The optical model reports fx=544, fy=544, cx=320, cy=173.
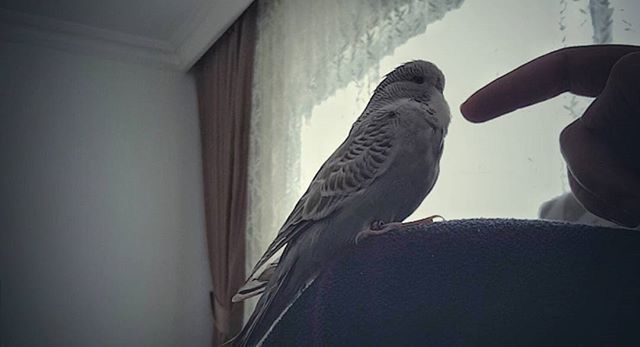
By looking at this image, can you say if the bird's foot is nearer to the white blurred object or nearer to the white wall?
the white blurred object

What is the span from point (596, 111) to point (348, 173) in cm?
31

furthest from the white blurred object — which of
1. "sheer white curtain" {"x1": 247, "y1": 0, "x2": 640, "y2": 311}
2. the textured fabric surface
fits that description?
"sheer white curtain" {"x1": 247, "y1": 0, "x2": 640, "y2": 311}

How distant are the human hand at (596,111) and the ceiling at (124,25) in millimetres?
2136

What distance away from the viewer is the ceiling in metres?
2.49

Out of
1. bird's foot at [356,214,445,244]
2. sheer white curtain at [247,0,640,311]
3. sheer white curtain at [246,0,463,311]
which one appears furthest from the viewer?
sheer white curtain at [246,0,463,311]

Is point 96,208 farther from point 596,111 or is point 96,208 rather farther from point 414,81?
point 596,111

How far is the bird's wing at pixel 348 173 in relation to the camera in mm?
580

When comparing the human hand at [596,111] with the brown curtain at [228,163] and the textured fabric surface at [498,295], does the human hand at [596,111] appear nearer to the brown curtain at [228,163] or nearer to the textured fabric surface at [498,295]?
the textured fabric surface at [498,295]

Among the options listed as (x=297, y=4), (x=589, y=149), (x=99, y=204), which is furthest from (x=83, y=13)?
(x=589, y=149)

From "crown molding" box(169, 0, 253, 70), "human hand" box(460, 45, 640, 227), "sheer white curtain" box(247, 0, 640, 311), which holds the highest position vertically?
"crown molding" box(169, 0, 253, 70)

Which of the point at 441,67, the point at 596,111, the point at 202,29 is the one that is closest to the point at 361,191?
the point at 596,111

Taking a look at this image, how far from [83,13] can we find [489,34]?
1986 mm

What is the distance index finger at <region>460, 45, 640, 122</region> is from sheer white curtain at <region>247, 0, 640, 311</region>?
835 millimetres

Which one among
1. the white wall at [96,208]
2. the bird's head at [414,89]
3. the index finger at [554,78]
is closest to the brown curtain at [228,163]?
the white wall at [96,208]
